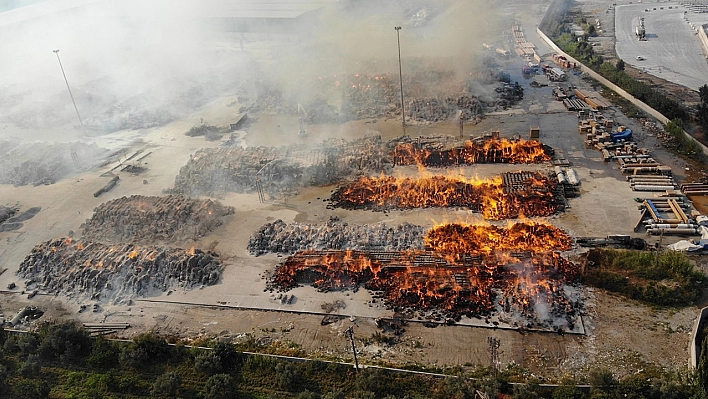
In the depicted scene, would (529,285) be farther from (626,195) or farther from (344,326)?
(626,195)

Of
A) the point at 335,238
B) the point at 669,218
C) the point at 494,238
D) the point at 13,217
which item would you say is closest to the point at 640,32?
the point at 669,218

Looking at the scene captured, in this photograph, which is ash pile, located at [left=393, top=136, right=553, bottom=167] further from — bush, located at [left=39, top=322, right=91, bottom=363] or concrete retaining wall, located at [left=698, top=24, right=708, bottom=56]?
concrete retaining wall, located at [left=698, top=24, right=708, bottom=56]

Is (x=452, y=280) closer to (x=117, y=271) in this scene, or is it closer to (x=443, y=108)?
(x=117, y=271)

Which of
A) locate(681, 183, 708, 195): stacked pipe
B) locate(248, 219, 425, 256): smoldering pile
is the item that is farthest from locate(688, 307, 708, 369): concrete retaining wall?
locate(248, 219, 425, 256): smoldering pile

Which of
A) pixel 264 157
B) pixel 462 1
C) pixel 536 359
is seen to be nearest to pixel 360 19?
pixel 462 1

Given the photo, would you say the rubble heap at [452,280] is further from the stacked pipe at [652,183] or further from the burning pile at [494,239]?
the stacked pipe at [652,183]

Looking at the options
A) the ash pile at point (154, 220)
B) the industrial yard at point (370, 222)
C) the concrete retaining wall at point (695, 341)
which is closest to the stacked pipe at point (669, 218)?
the industrial yard at point (370, 222)

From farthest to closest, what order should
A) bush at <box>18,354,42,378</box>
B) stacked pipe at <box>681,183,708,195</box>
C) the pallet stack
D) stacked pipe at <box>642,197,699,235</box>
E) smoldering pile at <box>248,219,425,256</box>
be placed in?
1. the pallet stack
2. stacked pipe at <box>681,183,708,195</box>
3. smoldering pile at <box>248,219,425,256</box>
4. stacked pipe at <box>642,197,699,235</box>
5. bush at <box>18,354,42,378</box>
